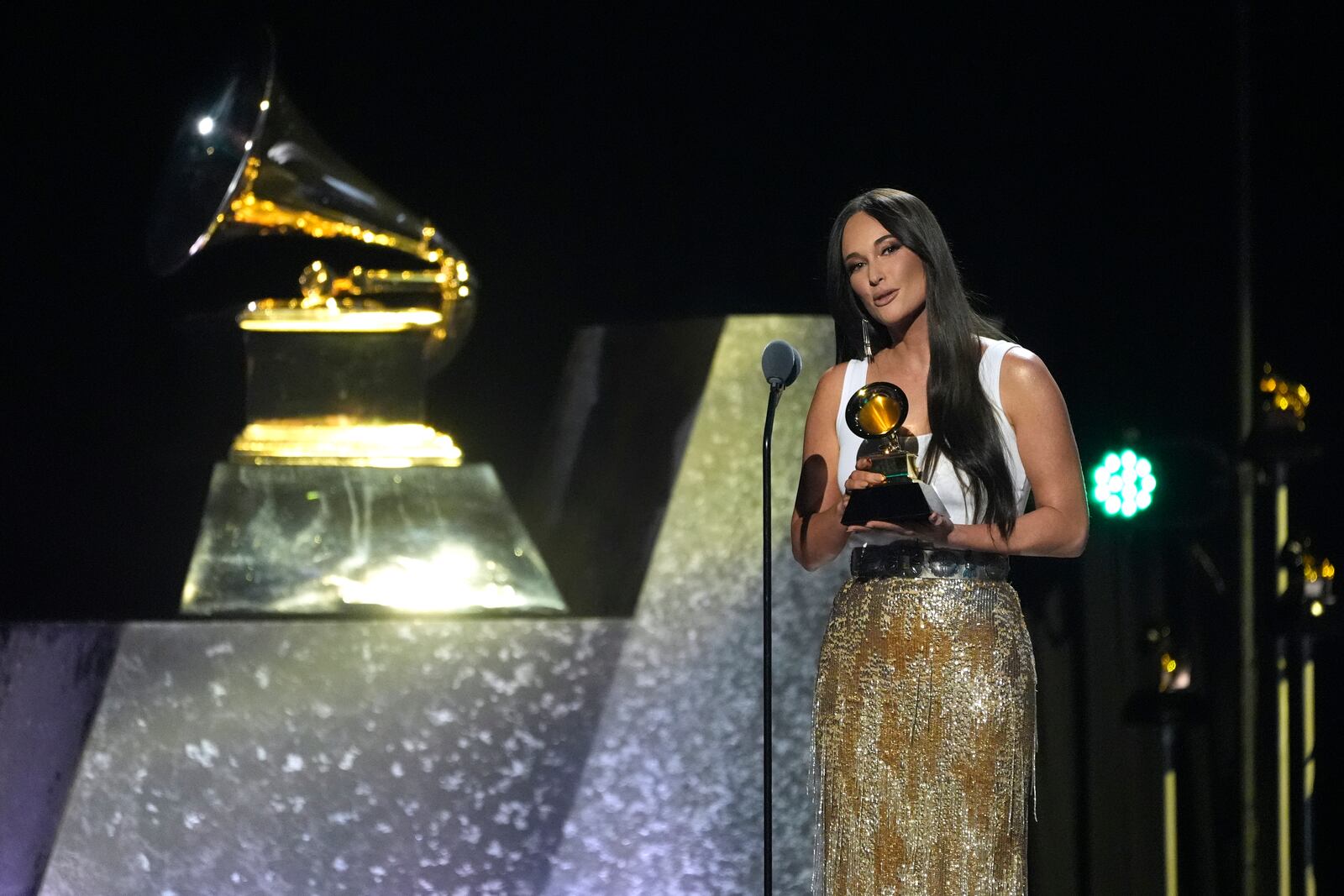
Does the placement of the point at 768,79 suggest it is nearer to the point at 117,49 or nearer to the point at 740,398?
the point at 740,398

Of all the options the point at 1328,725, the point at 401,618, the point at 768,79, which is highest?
the point at 768,79

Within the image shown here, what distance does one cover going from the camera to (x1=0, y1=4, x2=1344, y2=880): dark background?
3078 mm

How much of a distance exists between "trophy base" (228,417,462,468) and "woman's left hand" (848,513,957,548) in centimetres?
132

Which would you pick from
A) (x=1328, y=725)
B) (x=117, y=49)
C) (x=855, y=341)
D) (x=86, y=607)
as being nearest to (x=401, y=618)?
(x=86, y=607)

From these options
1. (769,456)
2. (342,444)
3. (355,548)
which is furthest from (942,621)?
(342,444)

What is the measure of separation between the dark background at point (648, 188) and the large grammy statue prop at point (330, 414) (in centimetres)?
15

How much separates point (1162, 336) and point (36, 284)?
2332 millimetres

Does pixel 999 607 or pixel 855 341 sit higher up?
pixel 855 341

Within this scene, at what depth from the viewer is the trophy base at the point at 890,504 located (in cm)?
158

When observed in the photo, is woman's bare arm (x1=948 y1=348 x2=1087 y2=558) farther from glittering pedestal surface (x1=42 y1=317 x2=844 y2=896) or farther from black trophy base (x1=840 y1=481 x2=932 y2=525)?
glittering pedestal surface (x1=42 y1=317 x2=844 y2=896)

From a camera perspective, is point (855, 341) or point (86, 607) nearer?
point (855, 341)

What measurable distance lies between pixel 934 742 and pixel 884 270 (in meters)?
0.52

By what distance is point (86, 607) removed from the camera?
2547mm

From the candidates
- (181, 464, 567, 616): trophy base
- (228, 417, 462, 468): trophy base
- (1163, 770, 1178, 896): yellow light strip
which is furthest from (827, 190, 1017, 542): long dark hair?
(1163, 770, 1178, 896): yellow light strip
